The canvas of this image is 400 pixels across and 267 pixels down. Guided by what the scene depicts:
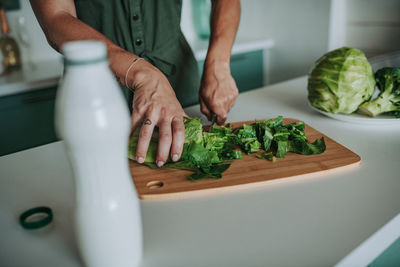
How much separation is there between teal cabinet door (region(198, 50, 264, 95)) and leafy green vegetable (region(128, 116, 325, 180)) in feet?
5.94

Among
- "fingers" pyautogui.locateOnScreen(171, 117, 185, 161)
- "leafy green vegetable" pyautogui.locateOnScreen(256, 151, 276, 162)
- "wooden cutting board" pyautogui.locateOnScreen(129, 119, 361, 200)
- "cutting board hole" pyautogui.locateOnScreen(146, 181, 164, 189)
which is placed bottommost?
"cutting board hole" pyautogui.locateOnScreen(146, 181, 164, 189)

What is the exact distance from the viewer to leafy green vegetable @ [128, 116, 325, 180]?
83 cm

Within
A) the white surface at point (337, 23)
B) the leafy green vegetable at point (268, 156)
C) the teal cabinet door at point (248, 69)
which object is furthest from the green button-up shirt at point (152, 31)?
the white surface at point (337, 23)

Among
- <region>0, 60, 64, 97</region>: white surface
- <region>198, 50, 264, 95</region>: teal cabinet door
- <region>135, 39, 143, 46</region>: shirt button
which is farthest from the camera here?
<region>198, 50, 264, 95</region>: teal cabinet door

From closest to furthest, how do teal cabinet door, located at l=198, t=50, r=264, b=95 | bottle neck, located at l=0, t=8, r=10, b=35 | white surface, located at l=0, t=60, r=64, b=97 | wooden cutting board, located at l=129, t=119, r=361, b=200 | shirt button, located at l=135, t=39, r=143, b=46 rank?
wooden cutting board, located at l=129, t=119, r=361, b=200, shirt button, located at l=135, t=39, r=143, b=46, white surface, located at l=0, t=60, r=64, b=97, bottle neck, located at l=0, t=8, r=10, b=35, teal cabinet door, located at l=198, t=50, r=264, b=95

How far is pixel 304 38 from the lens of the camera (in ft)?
9.04

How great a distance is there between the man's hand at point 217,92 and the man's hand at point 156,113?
0.86 ft

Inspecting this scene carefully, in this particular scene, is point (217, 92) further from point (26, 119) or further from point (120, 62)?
point (26, 119)

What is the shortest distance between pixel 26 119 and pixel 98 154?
65.0 inches

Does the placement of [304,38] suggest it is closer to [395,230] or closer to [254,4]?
[254,4]

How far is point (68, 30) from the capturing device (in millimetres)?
962

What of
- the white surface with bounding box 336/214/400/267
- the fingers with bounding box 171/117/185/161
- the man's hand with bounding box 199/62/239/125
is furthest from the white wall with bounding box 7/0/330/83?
the white surface with bounding box 336/214/400/267

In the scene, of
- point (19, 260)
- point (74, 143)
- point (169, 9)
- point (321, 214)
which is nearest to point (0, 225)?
point (19, 260)

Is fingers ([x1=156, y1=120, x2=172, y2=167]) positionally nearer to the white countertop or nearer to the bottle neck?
the white countertop
